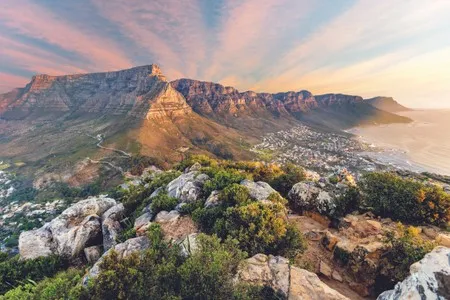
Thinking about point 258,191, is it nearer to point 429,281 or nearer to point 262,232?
point 262,232

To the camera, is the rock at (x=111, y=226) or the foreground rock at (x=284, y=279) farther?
the rock at (x=111, y=226)

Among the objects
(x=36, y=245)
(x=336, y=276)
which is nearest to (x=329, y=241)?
(x=336, y=276)

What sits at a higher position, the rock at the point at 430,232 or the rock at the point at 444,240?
the rock at the point at 444,240

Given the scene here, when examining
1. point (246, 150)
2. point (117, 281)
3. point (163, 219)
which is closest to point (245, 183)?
point (163, 219)

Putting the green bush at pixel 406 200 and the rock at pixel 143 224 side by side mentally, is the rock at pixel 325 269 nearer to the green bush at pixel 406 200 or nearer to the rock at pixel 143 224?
the green bush at pixel 406 200

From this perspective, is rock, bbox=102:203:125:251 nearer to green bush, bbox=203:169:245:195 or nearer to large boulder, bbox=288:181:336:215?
green bush, bbox=203:169:245:195

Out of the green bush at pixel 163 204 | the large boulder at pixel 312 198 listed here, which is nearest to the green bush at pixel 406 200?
the large boulder at pixel 312 198

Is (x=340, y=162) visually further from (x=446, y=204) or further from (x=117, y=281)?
(x=117, y=281)
